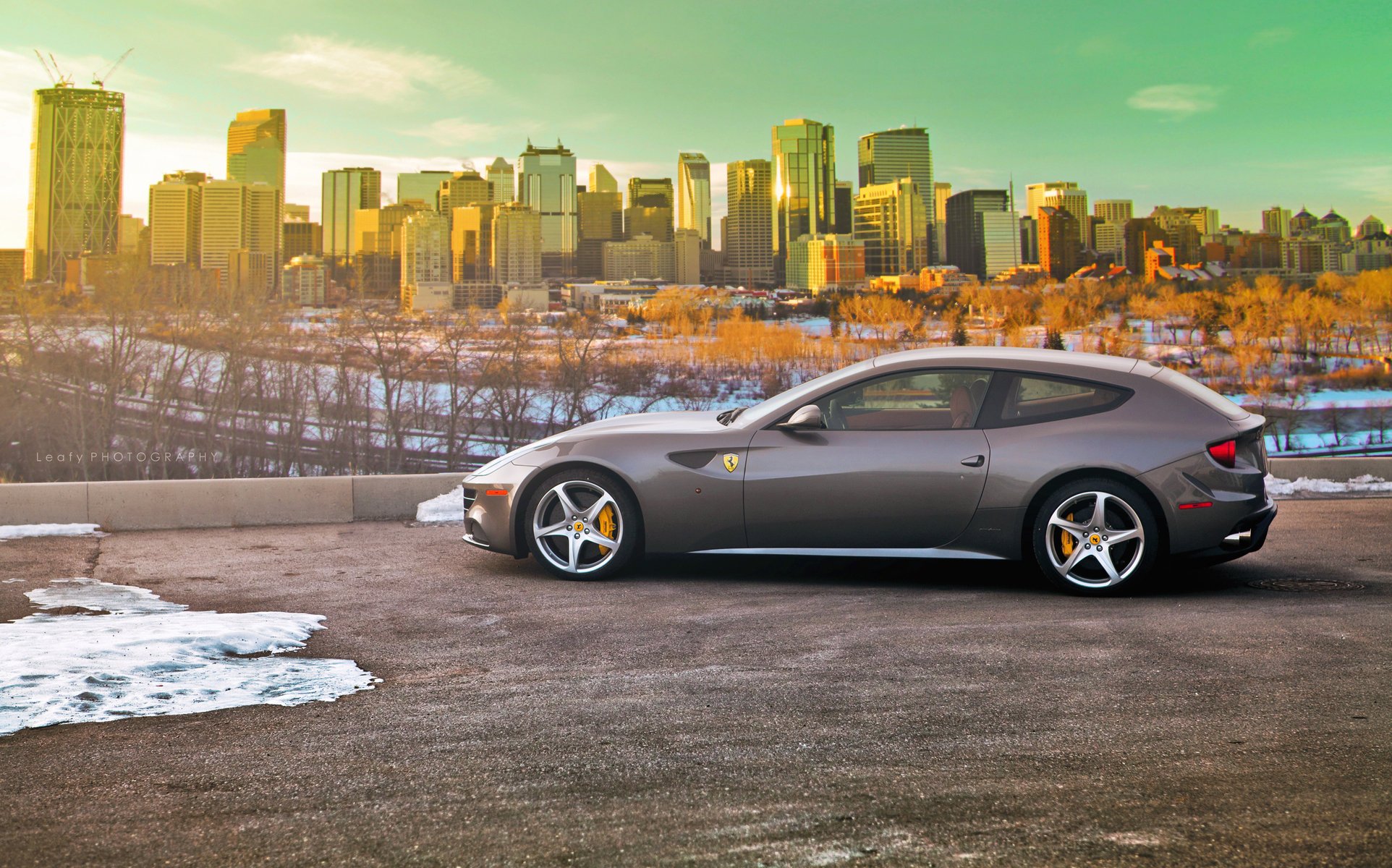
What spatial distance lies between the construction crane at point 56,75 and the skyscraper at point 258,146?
4.48 metres

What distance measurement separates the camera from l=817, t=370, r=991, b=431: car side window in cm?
595

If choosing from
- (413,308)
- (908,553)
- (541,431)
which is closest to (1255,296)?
(541,431)

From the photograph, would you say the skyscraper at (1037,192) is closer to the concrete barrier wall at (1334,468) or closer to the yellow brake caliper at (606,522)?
the concrete barrier wall at (1334,468)

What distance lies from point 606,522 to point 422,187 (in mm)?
37374

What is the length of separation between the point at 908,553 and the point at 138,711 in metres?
3.80

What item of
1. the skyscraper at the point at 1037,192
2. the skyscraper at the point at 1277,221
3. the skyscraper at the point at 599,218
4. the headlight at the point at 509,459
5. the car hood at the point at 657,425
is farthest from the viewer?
the skyscraper at the point at 1037,192

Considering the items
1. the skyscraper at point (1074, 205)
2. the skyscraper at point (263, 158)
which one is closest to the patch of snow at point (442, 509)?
the skyscraper at point (263, 158)

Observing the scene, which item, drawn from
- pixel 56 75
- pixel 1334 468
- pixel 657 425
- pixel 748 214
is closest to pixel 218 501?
pixel 657 425

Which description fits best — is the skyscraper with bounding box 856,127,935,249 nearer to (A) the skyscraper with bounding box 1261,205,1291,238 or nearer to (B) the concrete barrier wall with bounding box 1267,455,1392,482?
(A) the skyscraper with bounding box 1261,205,1291,238

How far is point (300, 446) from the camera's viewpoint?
27.0 metres

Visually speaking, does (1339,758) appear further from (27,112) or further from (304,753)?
(27,112)

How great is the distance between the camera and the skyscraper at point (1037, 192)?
1416 inches

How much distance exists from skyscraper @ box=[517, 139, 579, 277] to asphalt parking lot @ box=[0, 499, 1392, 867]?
29.9 m

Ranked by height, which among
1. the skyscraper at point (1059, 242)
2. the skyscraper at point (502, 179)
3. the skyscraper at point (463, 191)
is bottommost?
the skyscraper at point (1059, 242)
